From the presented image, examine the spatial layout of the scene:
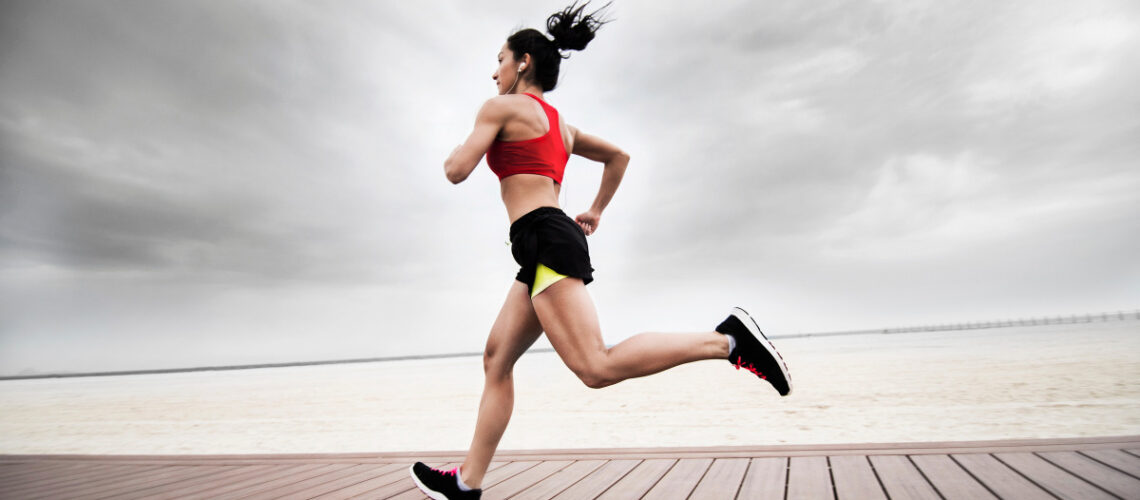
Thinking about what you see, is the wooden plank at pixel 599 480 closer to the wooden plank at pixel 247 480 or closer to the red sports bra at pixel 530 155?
the red sports bra at pixel 530 155

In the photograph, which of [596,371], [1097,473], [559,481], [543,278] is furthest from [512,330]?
[1097,473]

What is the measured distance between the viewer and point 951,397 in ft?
26.6

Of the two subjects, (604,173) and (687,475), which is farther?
(687,475)

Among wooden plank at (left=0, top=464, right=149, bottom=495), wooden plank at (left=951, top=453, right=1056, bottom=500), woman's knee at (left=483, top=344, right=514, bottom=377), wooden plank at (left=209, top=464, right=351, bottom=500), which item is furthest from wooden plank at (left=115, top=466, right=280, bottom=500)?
wooden plank at (left=951, top=453, right=1056, bottom=500)

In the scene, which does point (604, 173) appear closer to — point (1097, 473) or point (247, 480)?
point (1097, 473)

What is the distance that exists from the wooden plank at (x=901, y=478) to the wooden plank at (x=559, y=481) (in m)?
1.36

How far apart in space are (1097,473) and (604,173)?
94.7 inches

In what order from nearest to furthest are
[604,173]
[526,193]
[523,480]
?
[526,193] < [604,173] < [523,480]

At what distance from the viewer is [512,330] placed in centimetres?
238

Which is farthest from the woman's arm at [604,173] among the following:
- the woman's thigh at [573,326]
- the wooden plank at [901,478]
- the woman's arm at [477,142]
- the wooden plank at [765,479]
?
the wooden plank at [901,478]

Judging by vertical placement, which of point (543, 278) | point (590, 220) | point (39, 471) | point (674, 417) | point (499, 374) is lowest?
point (674, 417)

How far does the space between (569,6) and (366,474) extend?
267 cm

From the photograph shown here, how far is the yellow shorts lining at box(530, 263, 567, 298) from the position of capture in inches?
82.8

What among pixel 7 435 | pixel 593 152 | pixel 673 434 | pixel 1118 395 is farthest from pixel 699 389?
pixel 7 435
